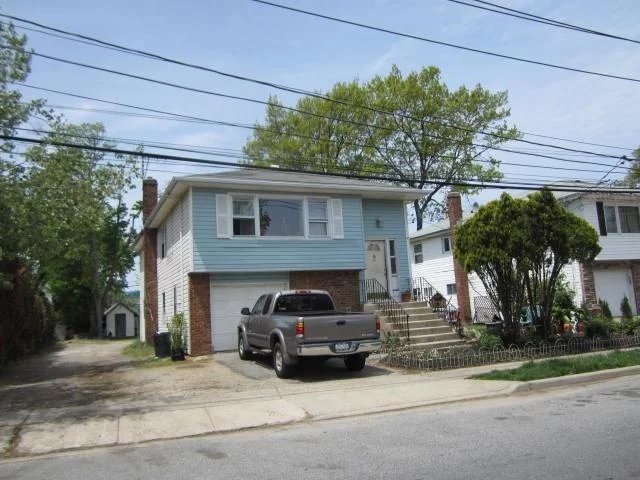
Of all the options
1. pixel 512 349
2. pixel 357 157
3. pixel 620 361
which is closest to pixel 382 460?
pixel 620 361

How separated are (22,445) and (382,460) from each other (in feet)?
15.9

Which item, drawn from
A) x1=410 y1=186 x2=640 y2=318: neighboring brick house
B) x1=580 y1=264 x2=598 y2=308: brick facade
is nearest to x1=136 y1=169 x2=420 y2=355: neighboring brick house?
x1=410 y1=186 x2=640 y2=318: neighboring brick house

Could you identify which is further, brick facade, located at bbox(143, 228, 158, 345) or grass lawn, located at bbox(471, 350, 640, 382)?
brick facade, located at bbox(143, 228, 158, 345)

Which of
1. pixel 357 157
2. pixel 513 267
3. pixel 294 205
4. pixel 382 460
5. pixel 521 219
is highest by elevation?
pixel 357 157

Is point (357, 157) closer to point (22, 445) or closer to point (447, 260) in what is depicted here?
point (447, 260)

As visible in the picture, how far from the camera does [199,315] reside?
16.9m

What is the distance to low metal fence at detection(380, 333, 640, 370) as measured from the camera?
12609mm

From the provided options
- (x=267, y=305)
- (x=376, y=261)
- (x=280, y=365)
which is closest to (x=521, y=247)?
(x=267, y=305)

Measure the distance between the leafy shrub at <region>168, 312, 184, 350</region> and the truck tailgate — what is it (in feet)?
22.1

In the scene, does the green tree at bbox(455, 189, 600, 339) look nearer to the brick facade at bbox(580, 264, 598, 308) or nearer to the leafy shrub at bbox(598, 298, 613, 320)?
the leafy shrub at bbox(598, 298, 613, 320)

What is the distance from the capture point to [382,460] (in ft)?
19.2

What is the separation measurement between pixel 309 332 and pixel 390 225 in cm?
1013

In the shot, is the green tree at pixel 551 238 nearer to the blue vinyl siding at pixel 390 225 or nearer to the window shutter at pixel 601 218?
the blue vinyl siding at pixel 390 225

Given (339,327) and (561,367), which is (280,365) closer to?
(339,327)
